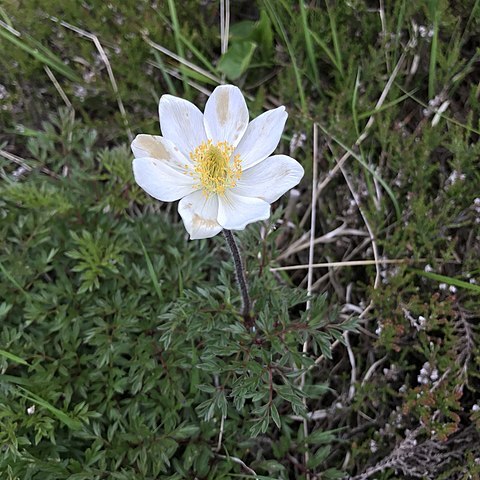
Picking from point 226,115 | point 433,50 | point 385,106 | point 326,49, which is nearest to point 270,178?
point 226,115

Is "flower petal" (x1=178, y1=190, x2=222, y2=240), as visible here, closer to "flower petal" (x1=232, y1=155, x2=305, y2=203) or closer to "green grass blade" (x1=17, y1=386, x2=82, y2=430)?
"flower petal" (x1=232, y1=155, x2=305, y2=203)

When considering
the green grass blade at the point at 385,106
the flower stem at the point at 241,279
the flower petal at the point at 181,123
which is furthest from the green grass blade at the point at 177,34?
the flower stem at the point at 241,279

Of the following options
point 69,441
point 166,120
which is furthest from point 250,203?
point 69,441

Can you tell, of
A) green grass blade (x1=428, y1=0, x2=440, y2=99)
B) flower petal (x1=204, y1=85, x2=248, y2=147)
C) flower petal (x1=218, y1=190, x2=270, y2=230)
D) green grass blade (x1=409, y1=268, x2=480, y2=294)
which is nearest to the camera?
flower petal (x1=218, y1=190, x2=270, y2=230)

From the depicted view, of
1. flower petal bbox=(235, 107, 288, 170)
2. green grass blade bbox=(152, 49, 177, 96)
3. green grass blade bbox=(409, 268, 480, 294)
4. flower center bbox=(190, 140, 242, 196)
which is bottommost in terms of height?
green grass blade bbox=(409, 268, 480, 294)

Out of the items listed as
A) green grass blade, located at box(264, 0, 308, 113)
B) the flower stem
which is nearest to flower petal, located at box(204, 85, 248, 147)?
the flower stem

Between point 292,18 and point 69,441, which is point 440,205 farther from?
point 69,441
